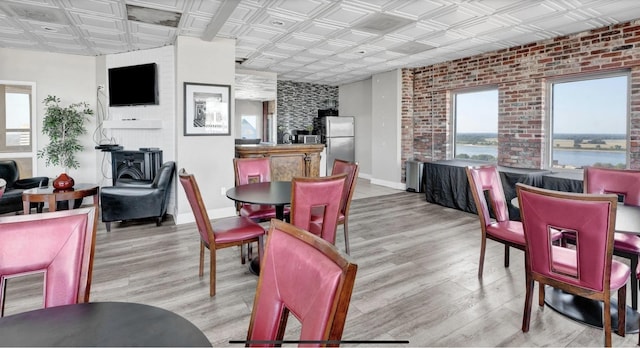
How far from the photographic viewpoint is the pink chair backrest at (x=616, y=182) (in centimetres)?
293

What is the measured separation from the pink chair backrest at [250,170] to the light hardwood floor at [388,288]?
821 mm

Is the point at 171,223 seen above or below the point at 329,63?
below

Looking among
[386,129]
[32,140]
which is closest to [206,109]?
[32,140]

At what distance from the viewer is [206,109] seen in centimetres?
511

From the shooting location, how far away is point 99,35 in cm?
475

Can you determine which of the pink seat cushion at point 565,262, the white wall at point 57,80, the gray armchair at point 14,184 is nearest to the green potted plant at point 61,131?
the white wall at point 57,80

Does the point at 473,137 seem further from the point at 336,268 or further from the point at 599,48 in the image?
the point at 336,268

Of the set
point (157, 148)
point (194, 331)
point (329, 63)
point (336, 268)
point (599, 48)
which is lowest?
point (194, 331)

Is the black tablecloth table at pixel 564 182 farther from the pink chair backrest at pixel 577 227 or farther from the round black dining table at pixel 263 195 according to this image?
the round black dining table at pixel 263 195

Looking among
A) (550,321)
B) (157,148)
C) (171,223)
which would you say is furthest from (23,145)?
(550,321)

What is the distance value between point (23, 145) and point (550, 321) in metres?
7.67

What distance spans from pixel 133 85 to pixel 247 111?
717 centimetres

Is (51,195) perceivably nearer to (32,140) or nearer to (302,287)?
(32,140)

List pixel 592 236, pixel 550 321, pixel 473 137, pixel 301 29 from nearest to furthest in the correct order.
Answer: pixel 592 236, pixel 550 321, pixel 301 29, pixel 473 137
